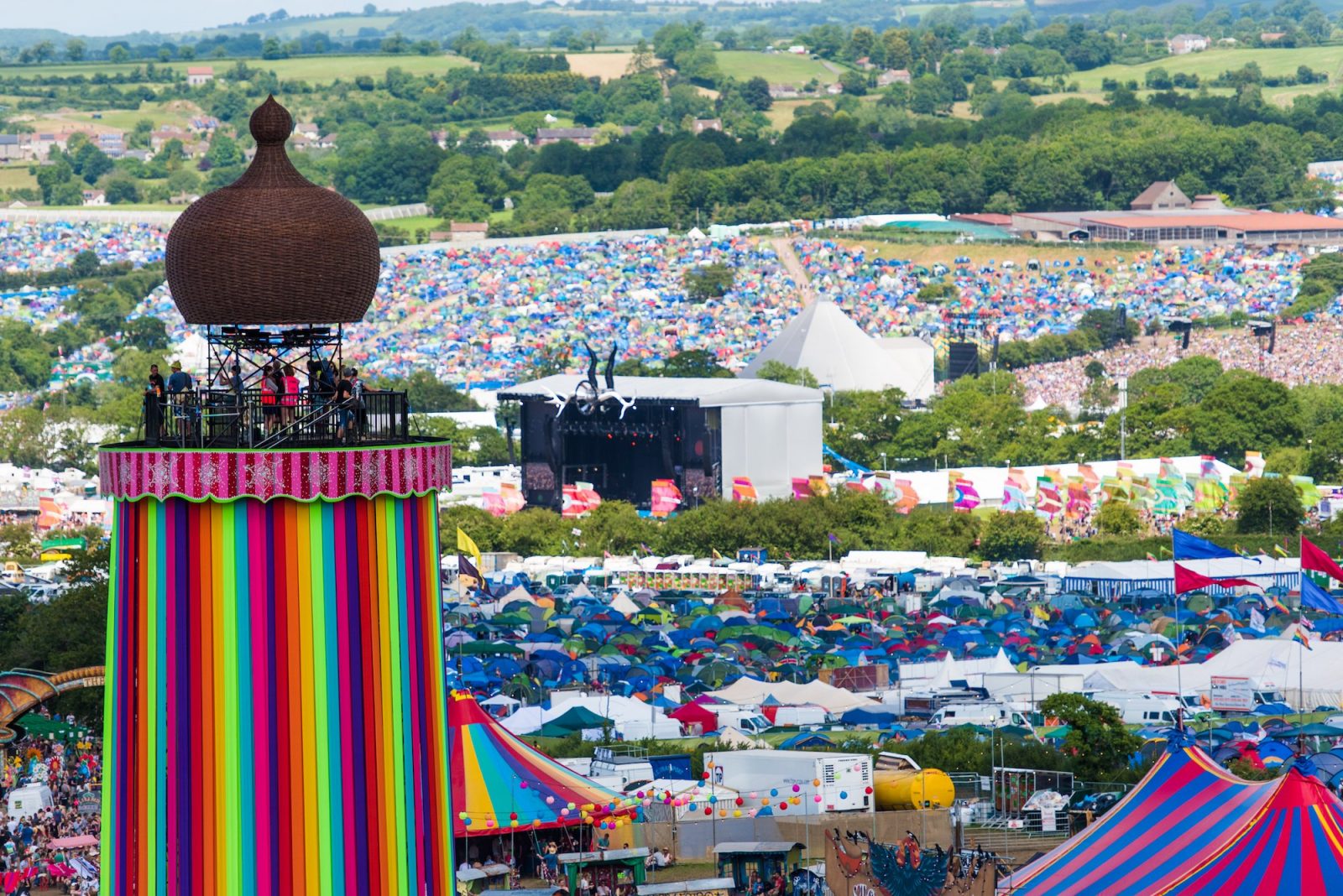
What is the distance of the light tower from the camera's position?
10.8 m

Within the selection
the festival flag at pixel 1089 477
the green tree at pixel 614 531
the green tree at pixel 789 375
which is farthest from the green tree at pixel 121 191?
the festival flag at pixel 1089 477

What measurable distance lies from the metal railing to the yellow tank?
2048 cm

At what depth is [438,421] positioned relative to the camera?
307ft

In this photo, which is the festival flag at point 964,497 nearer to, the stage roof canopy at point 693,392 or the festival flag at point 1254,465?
the stage roof canopy at point 693,392

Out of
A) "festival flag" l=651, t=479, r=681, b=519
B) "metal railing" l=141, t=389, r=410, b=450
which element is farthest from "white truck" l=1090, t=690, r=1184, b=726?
"festival flag" l=651, t=479, r=681, b=519

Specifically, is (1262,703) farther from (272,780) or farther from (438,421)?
(438,421)

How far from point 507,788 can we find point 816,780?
3.64 metres

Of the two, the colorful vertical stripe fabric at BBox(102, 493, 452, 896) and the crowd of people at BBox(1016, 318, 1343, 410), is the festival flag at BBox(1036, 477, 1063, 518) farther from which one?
the colorful vertical stripe fabric at BBox(102, 493, 452, 896)

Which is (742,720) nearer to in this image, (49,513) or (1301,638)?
(1301,638)

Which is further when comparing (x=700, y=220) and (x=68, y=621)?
(x=700, y=220)

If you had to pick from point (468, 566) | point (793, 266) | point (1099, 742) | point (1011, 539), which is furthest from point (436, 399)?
point (1099, 742)

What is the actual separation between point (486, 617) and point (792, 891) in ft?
85.4

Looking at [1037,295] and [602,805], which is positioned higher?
[1037,295]

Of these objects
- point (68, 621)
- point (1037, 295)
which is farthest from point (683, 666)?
point (1037, 295)
